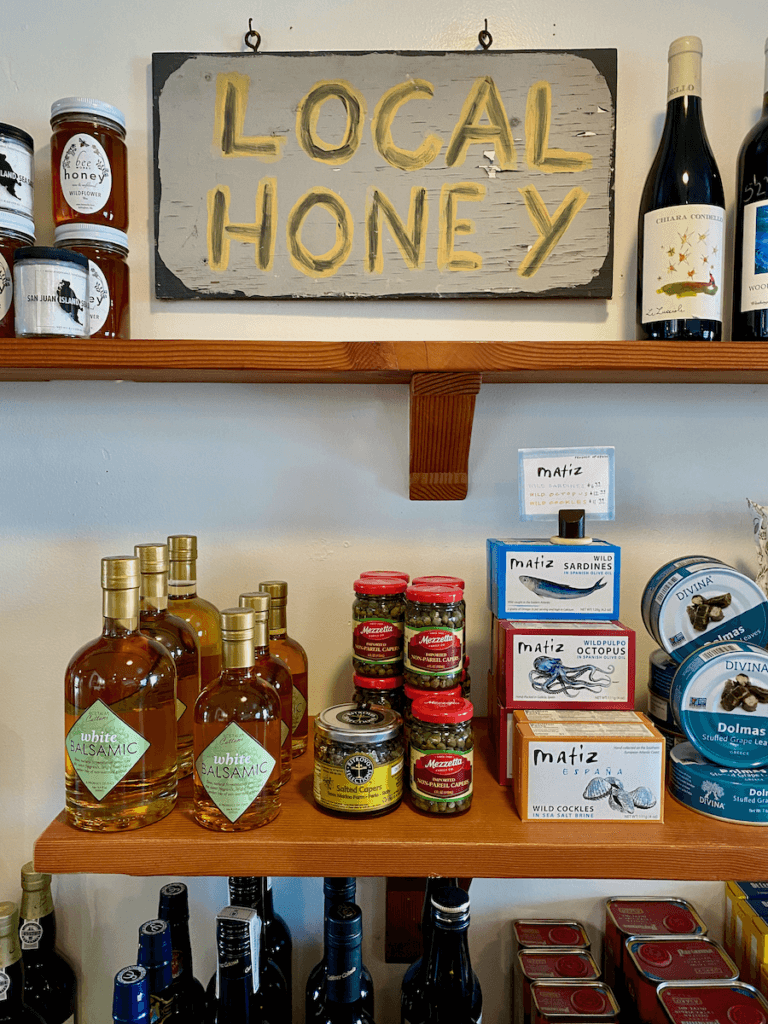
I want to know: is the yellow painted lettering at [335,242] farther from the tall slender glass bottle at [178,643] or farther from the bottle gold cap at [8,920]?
the bottle gold cap at [8,920]

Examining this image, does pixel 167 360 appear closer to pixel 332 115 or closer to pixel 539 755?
pixel 332 115

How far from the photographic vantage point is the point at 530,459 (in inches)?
35.3

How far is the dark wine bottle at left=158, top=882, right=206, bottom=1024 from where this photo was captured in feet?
3.09

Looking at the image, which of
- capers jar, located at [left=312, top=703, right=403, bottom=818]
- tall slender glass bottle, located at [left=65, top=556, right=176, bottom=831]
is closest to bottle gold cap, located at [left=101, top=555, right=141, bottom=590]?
tall slender glass bottle, located at [left=65, top=556, right=176, bottom=831]

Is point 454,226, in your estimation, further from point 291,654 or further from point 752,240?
point 291,654

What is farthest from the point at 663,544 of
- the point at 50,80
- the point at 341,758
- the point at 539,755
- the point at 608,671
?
the point at 50,80

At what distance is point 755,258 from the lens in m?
0.86

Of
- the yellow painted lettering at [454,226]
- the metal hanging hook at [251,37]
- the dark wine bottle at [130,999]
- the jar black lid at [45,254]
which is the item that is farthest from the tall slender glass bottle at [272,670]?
the metal hanging hook at [251,37]

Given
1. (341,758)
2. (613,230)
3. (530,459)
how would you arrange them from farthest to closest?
(613,230) < (530,459) < (341,758)

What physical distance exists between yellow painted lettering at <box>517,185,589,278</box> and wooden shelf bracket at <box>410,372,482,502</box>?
266 millimetres

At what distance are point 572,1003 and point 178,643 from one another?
2.32 feet

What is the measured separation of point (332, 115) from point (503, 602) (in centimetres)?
74

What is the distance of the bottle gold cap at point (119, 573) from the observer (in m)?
0.76

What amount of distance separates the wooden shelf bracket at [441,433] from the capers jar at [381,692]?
294 millimetres
